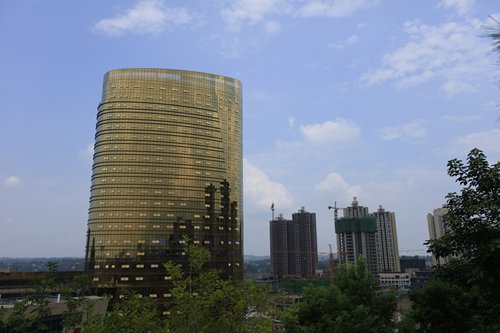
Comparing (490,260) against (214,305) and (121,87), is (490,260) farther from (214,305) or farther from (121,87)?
(121,87)

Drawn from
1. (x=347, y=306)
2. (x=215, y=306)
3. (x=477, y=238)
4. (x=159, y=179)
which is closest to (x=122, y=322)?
(x=215, y=306)

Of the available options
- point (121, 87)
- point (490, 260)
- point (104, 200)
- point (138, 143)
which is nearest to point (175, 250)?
point (104, 200)

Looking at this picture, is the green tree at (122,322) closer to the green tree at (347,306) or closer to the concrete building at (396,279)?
the green tree at (347,306)

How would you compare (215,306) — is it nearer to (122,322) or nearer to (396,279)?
(122,322)

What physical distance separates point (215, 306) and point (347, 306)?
11473mm

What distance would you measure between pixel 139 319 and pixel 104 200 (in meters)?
123

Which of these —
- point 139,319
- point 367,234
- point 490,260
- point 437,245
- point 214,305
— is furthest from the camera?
point 367,234

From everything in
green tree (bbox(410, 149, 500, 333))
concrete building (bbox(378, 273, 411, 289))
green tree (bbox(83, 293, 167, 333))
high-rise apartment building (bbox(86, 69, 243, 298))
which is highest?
high-rise apartment building (bbox(86, 69, 243, 298))

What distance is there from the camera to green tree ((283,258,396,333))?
21203 mm

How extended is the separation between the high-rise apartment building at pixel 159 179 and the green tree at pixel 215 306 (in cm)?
11110

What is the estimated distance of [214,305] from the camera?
1523cm

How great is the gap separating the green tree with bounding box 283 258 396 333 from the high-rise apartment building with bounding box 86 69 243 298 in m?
101

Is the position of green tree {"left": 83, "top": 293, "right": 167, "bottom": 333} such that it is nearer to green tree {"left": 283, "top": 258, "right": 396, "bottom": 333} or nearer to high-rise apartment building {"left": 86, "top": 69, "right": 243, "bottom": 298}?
green tree {"left": 283, "top": 258, "right": 396, "bottom": 333}

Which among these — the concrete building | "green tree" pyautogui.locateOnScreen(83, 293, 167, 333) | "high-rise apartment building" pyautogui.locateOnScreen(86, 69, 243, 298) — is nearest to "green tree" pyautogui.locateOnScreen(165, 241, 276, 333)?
"green tree" pyautogui.locateOnScreen(83, 293, 167, 333)
